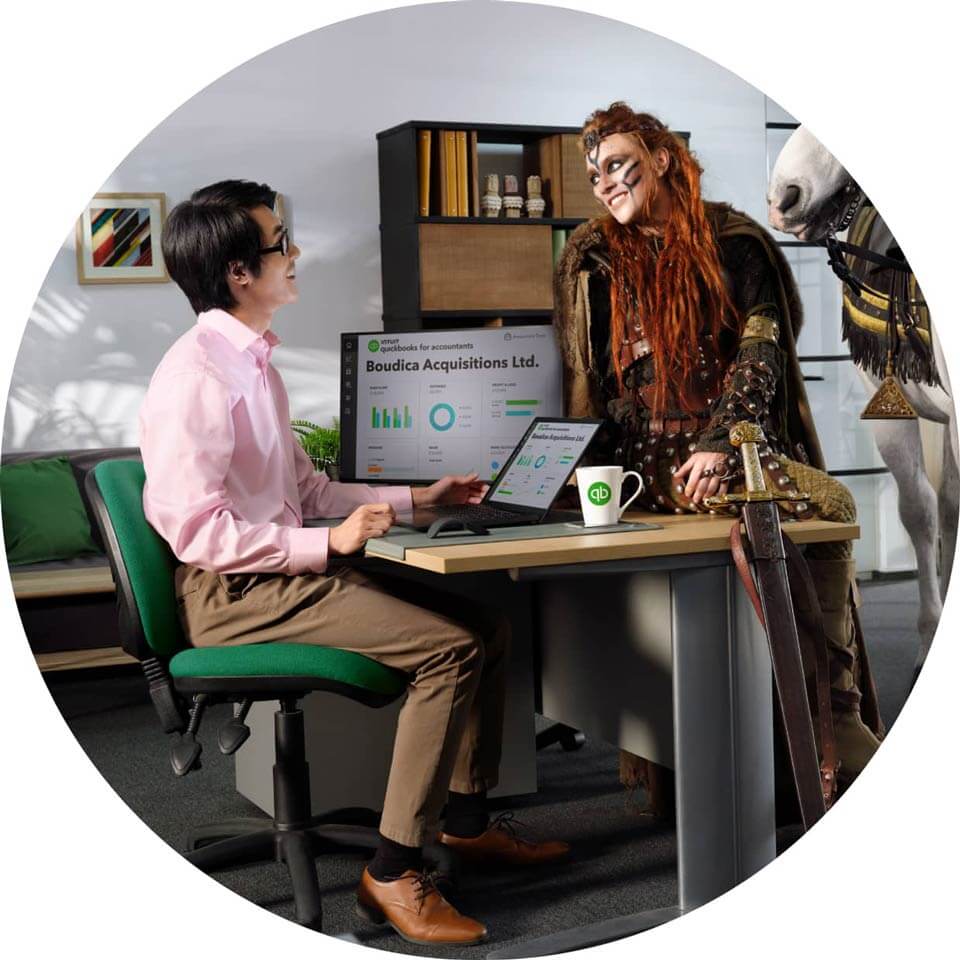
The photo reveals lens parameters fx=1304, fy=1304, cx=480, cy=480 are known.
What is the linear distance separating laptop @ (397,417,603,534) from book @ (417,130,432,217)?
129 inches

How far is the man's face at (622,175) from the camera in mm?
2885

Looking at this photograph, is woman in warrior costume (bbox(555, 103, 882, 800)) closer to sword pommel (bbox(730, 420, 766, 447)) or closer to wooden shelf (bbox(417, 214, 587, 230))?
sword pommel (bbox(730, 420, 766, 447))

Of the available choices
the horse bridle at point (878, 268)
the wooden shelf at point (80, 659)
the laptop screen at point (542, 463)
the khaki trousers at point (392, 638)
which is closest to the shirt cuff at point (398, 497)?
the laptop screen at point (542, 463)

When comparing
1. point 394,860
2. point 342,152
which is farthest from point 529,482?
point 342,152

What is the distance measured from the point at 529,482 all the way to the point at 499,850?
34.9 inches

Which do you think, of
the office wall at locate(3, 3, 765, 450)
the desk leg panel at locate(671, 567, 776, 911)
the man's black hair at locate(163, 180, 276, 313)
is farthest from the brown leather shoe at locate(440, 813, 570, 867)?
the office wall at locate(3, 3, 765, 450)

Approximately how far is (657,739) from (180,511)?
1.09 m

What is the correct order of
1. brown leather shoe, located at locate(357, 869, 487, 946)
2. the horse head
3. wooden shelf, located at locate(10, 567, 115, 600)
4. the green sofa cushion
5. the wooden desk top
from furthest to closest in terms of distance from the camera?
the green sofa cushion, wooden shelf, located at locate(10, 567, 115, 600), the horse head, brown leather shoe, located at locate(357, 869, 487, 946), the wooden desk top

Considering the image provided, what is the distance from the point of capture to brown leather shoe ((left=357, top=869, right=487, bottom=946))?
101 inches

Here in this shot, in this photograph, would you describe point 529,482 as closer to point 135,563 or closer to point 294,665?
point 294,665

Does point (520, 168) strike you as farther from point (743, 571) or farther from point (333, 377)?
point (743, 571)

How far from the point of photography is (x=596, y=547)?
7.51 feet

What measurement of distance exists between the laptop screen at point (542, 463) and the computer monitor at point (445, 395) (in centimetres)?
24

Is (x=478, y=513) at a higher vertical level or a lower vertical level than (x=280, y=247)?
lower
